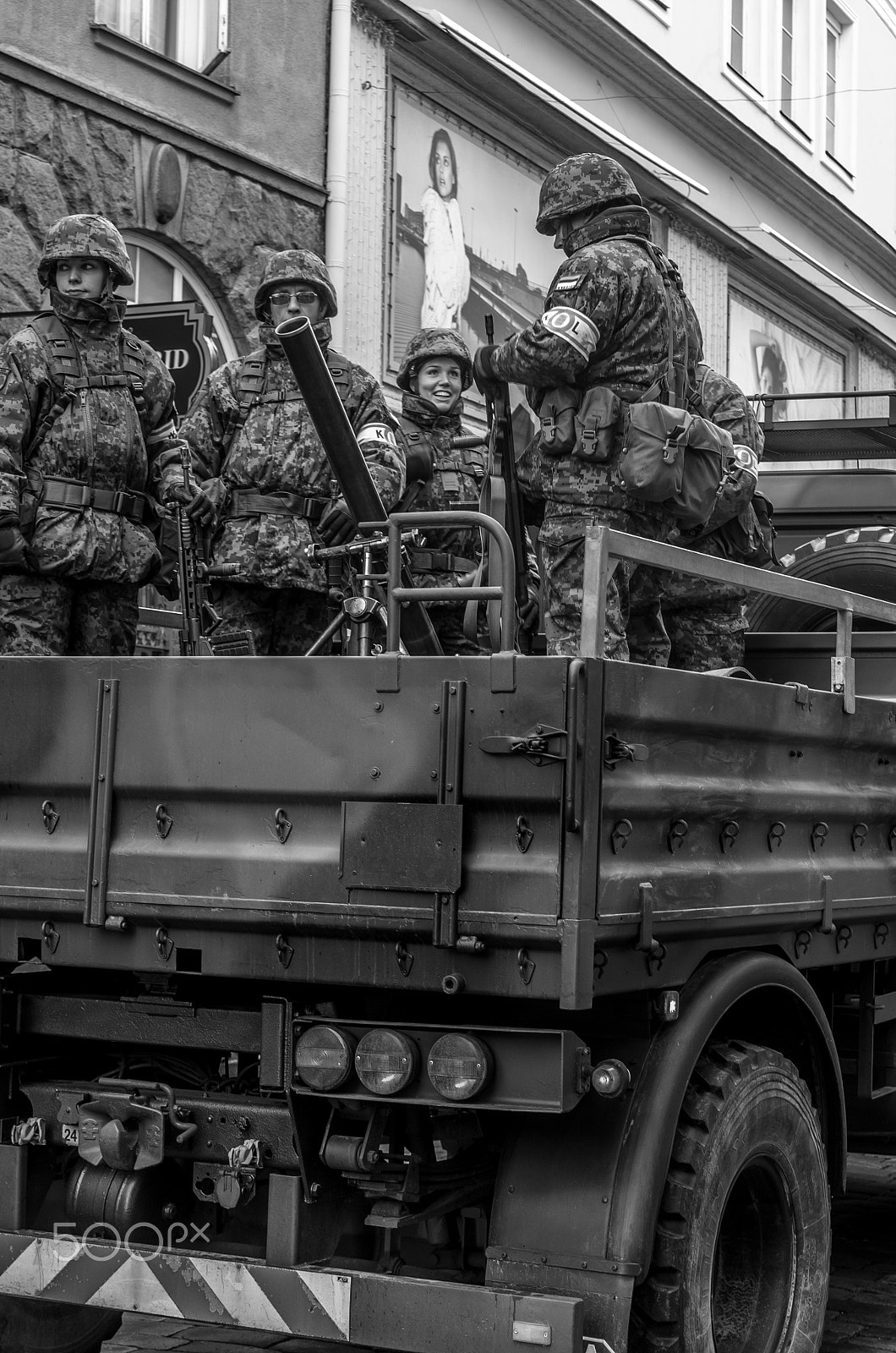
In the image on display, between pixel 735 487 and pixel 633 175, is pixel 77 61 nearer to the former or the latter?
pixel 735 487

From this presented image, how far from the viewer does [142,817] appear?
136 inches

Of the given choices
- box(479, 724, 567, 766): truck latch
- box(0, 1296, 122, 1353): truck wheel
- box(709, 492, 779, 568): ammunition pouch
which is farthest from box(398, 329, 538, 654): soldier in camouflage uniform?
box(479, 724, 567, 766): truck latch

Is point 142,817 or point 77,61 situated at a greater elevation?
point 77,61

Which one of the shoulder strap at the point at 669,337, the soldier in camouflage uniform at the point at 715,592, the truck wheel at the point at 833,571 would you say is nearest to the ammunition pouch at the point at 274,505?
the soldier in camouflage uniform at the point at 715,592

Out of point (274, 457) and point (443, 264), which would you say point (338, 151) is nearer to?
point (443, 264)

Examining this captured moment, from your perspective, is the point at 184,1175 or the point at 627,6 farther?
the point at 627,6

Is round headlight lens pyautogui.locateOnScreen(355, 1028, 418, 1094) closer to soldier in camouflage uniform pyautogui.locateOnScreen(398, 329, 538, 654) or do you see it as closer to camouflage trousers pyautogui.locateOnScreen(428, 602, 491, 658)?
camouflage trousers pyautogui.locateOnScreen(428, 602, 491, 658)

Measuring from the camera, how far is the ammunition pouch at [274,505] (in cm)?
580

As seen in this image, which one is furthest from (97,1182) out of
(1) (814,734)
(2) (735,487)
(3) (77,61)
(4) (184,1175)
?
(3) (77,61)

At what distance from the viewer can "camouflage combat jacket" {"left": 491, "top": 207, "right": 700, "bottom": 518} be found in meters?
4.84

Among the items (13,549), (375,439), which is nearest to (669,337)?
(375,439)

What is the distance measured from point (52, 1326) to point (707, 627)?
2753 millimetres

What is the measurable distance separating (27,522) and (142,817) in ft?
7.49

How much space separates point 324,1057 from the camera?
3311 millimetres
